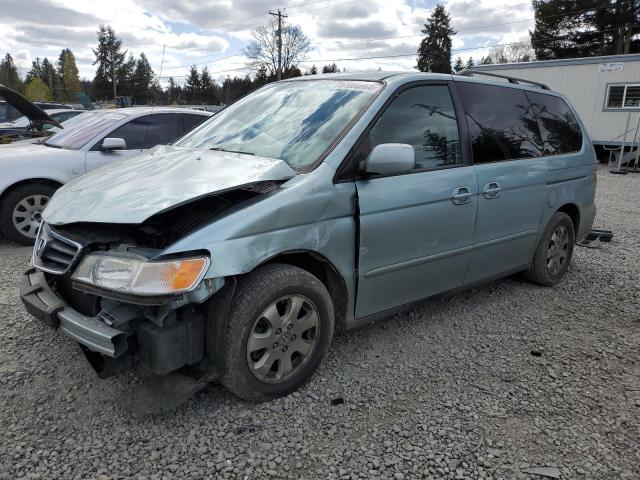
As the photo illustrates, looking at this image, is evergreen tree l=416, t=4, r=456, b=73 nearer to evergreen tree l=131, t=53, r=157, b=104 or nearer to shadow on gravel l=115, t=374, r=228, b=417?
evergreen tree l=131, t=53, r=157, b=104

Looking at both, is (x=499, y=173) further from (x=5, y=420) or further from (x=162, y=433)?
(x=5, y=420)

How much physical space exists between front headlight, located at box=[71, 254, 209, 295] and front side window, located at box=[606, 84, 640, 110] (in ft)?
60.1

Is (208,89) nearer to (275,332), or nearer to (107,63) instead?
(107,63)

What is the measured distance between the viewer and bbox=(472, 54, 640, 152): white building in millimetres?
16359

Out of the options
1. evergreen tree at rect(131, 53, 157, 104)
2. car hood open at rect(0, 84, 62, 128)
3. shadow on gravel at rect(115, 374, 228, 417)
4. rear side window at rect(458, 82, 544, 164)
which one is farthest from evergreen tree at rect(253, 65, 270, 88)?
shadow on gravel at rect(115, 374, 228, 417)

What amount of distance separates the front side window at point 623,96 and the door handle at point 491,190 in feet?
52.3

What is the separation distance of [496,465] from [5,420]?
96.8 inches

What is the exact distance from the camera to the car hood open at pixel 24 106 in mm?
6715

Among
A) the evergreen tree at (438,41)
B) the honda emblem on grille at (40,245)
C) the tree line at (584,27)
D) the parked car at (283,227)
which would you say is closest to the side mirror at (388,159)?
the parked car at (283,227)

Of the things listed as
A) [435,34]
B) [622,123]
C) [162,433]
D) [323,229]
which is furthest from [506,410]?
[435,34]

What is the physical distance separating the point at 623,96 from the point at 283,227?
706 inches

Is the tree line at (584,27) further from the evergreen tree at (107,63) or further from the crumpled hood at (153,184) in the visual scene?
the evergreen tree at (107,63)

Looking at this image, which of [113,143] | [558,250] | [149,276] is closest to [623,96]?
[558,250]

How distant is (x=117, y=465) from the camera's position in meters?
2.28
